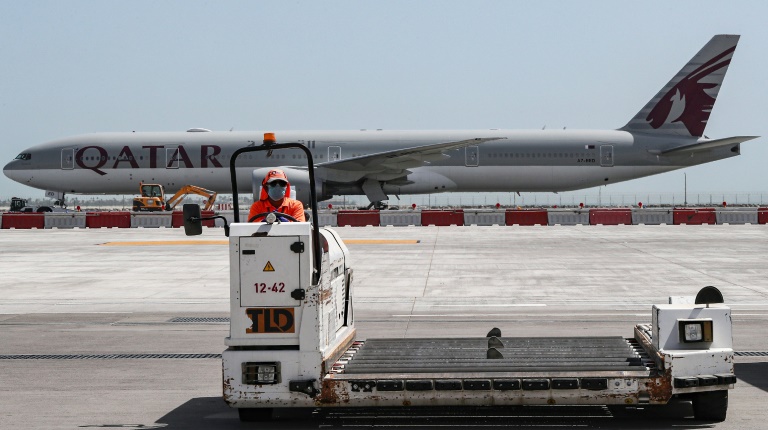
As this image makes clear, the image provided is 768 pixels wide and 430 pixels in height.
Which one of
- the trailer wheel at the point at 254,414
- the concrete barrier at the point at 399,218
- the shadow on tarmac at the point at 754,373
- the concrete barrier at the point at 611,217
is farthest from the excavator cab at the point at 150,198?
the trailer wheel at the point at 254,414

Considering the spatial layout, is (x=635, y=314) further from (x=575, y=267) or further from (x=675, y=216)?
(x=675, y=216)

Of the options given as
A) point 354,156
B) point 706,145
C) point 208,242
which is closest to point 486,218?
point 354,156

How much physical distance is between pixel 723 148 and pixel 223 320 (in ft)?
144

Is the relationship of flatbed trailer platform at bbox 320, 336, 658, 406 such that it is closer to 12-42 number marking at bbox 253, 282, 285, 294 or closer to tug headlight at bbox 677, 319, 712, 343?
tug headlight at bbox 677, 319, 712, 343

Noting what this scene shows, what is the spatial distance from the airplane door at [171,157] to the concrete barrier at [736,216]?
26767mm

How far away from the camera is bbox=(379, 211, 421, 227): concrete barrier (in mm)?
44219

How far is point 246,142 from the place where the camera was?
5072 cm

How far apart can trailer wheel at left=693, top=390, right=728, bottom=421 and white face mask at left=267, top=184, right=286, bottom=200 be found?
12.6 feet

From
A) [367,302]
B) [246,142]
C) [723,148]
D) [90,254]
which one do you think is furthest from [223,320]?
[723,148]

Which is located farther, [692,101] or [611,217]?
[692,101]

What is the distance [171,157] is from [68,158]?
5.80 metres

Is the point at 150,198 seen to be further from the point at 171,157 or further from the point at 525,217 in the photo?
the point at 525,217

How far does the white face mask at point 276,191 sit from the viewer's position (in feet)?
28.0

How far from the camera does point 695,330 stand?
787 centimetres
